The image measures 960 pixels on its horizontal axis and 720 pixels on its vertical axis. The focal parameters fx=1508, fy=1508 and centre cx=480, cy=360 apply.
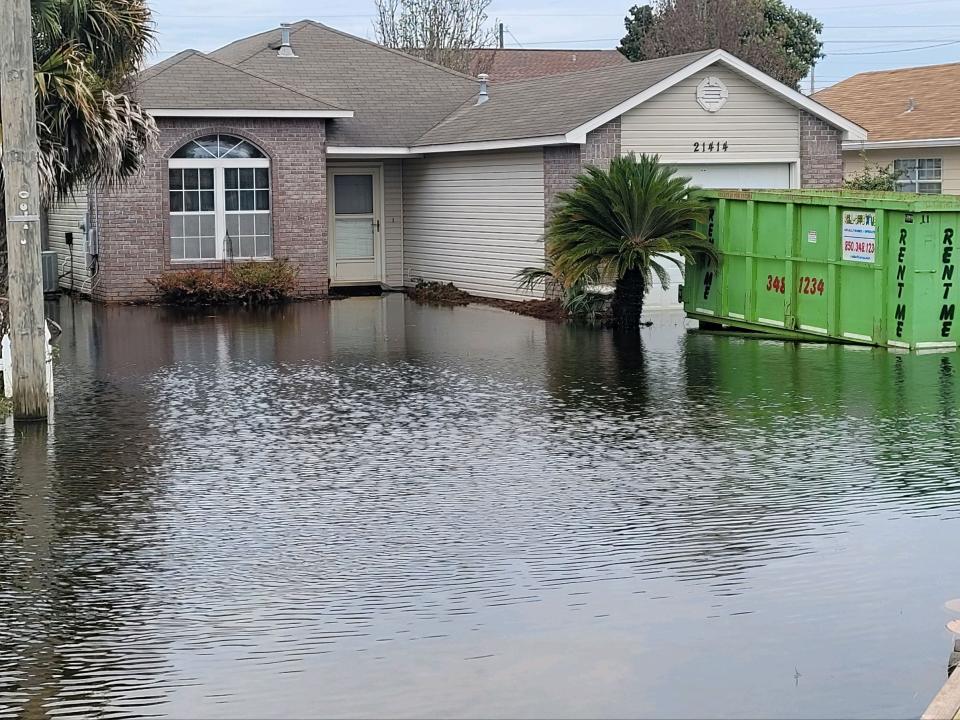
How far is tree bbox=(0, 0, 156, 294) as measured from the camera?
18297 mm

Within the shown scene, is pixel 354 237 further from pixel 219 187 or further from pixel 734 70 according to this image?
pixel 734 70

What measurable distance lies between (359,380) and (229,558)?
833 centimetres

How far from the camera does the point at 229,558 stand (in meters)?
9.05

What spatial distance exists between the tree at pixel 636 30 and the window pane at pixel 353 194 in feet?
116

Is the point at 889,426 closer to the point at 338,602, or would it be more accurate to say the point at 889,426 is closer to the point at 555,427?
the point at 555,427

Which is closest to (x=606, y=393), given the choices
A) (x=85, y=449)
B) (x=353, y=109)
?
(x=85, y=449)

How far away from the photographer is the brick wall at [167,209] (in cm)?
2823

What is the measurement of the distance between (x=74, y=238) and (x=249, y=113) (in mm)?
5658

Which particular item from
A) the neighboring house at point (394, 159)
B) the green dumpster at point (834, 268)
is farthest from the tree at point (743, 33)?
the green dumpster at point (834, 268)

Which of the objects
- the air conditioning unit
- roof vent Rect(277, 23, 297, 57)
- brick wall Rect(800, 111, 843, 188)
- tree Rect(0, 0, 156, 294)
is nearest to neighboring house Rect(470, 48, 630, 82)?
roof vent Rect(277, 23, 297, 57)

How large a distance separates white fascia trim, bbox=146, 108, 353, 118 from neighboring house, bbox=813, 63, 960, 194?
11.3 metres

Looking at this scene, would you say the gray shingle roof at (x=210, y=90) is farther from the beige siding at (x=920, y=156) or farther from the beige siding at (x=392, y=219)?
the beige siding at (x=920, y=156)

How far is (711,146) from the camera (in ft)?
87.0

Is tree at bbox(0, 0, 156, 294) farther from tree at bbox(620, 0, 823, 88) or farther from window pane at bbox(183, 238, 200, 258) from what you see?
tree at bbox(620, 0, 823, 88)
